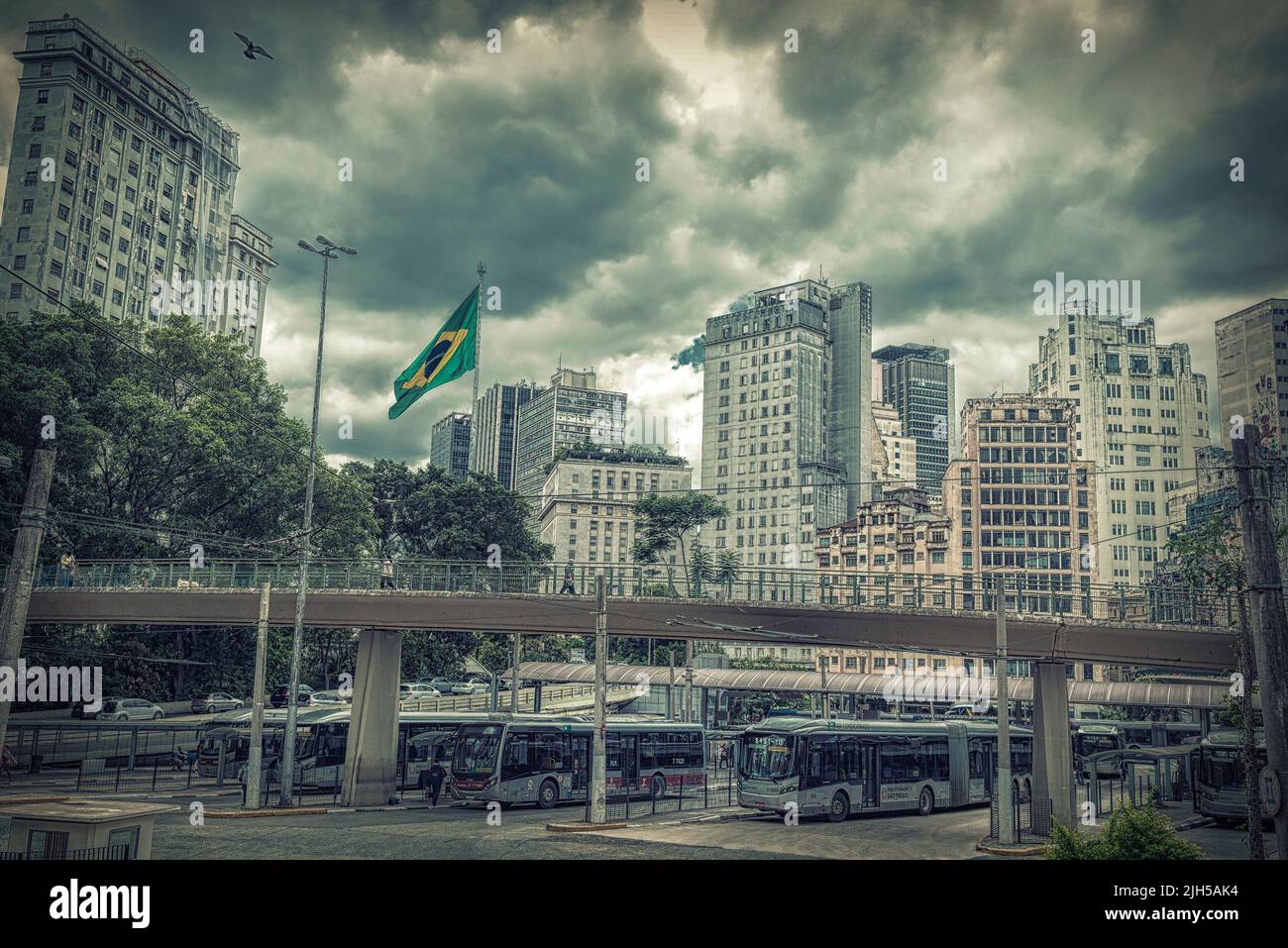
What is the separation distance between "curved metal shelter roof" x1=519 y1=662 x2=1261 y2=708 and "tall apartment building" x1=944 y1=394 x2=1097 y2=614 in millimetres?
49721

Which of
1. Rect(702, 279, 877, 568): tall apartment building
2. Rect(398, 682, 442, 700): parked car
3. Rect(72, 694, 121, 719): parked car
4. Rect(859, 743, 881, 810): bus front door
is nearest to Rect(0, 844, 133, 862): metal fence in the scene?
Rect(859, 743, 881, 810): bus front door

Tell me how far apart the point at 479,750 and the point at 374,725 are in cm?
535

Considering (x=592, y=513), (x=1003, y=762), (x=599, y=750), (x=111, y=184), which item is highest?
(x=111, y=184)

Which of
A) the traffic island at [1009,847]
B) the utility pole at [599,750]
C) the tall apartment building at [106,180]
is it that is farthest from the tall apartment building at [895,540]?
the utility pole at [599,750]

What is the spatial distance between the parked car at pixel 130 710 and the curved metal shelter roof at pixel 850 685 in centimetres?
2856

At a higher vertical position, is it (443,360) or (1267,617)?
(443,360)

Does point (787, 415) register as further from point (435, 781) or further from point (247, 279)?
point (435, 781)

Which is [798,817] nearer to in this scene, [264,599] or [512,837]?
[512,837]

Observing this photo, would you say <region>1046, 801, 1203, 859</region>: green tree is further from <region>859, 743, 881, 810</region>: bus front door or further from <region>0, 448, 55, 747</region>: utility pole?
<region>0, 448, 55, 747</region>: utility pole

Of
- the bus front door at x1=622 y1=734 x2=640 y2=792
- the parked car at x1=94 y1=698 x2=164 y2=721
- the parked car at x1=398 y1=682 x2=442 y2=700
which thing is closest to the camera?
the bus front door at x1=622 y1=734 x2=640 y2=792

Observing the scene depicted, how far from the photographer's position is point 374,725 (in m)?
40.6

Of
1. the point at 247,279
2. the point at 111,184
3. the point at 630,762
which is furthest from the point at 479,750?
the point at 247,279

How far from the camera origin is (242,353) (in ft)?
245

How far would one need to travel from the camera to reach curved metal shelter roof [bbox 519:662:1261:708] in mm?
66875
